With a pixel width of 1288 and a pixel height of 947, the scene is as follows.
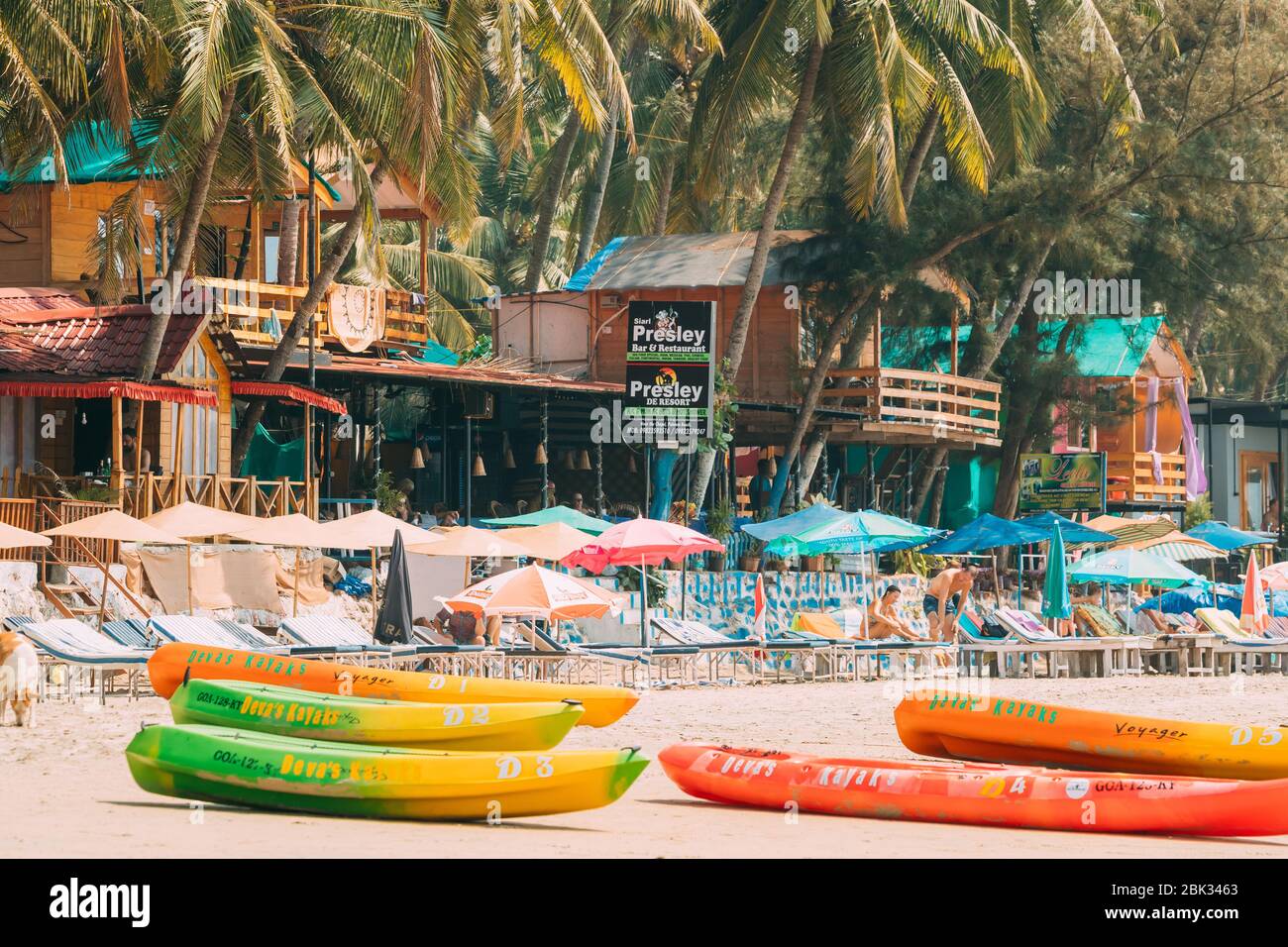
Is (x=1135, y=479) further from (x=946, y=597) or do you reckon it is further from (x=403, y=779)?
(x=403, y=779)

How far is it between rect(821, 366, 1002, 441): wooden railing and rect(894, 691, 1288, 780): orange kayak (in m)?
18.0

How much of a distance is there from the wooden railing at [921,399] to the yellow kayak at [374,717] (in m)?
19.8

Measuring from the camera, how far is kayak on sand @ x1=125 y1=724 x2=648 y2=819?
1098 cm

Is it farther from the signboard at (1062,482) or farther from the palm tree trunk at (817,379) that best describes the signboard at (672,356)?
the signboard at (1062,482)

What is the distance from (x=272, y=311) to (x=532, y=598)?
10053 mm

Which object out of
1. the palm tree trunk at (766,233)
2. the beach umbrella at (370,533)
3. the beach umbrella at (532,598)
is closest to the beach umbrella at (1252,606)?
the palm tree trunk at (766,233)

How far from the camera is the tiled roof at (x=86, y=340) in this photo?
24.0 meters

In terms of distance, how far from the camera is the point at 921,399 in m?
32.9

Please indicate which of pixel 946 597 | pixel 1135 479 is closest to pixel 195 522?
pixel 946 597

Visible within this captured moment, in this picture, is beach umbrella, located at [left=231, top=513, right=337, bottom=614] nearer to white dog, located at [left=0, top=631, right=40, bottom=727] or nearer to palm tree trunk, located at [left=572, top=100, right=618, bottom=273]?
white dog, located at [left=0, top=631, right=40, bottom=727]

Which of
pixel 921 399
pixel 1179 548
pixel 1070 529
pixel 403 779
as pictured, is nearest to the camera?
pixel 403 779

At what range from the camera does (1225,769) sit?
42.1 feet
